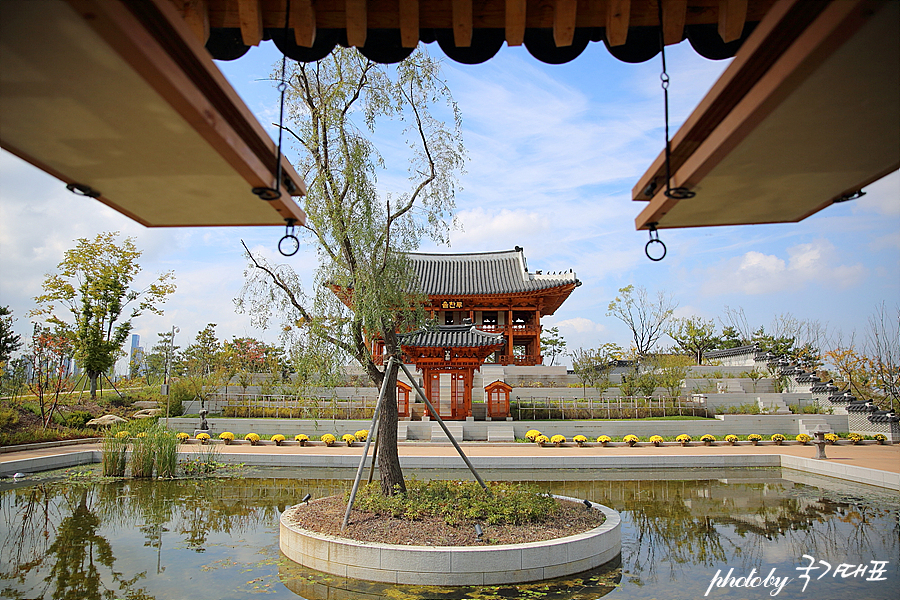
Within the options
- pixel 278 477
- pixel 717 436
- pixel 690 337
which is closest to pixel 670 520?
pixel 278 477

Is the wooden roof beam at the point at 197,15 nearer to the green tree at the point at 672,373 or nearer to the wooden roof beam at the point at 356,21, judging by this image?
the wooden roof beam at the point at 356,21

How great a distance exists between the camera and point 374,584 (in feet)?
17.4

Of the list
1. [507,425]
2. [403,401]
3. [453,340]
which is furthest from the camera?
[403,401]

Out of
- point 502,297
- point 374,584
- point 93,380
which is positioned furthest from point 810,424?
point 93,380

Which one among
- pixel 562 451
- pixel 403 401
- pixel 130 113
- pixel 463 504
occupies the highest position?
pixel 130 113

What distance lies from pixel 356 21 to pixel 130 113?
1.10 metres

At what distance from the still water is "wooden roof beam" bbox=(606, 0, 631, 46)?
4.67 metres

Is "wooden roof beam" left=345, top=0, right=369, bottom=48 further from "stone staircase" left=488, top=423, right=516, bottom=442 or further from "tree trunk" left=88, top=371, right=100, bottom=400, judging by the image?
"tree trunk" left=88, top=371, right=100, bottom=400

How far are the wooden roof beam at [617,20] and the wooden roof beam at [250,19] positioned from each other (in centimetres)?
146

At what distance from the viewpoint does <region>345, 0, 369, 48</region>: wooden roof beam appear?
7.56ft

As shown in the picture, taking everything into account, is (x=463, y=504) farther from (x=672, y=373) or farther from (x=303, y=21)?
(x=672, y=373)

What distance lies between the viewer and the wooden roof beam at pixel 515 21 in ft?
7.48

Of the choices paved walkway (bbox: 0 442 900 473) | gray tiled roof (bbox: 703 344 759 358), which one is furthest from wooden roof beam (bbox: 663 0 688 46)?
gray tiled roof (bbox: 703 344 759 358)

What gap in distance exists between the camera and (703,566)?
5953 mm
